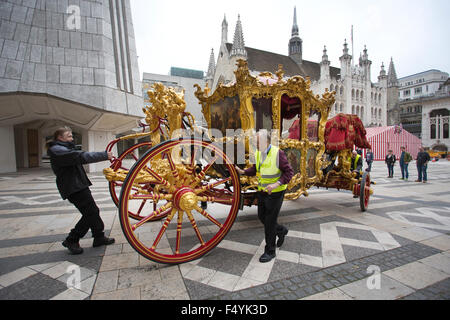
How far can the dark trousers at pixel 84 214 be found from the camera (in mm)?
2758

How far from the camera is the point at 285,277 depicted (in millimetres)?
2291

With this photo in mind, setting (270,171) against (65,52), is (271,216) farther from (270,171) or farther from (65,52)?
(65,52)

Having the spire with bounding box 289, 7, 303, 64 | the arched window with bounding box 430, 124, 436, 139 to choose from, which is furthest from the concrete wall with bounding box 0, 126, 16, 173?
the arched window with bounding box 430, 124, 436, 139

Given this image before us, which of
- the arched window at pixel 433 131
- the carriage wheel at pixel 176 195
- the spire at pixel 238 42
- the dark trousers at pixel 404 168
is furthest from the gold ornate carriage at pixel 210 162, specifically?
the arched window at pixel 433 131

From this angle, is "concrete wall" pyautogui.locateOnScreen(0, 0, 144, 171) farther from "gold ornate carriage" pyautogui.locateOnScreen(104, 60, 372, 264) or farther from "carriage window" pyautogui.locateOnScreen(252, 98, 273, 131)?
"carriage window" pyautogui.locateOnScreen(252, 98, 273, 131)

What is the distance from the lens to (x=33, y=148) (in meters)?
15.2

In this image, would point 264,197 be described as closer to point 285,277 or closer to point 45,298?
point 285,277

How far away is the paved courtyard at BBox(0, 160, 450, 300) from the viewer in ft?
6.73

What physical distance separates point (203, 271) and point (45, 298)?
1.39 metres

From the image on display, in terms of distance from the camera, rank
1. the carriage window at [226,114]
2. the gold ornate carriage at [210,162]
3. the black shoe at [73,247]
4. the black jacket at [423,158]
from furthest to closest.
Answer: the black jacket at [423,158], the carriage window at [226,114], the black shoe at [73,247], the gold ornate carriage at [210,162]

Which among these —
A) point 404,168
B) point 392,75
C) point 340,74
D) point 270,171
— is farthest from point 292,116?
point 392,75

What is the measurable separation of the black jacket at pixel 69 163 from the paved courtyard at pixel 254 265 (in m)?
0.85

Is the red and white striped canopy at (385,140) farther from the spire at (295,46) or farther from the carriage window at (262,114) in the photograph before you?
the spire at (295,46)
